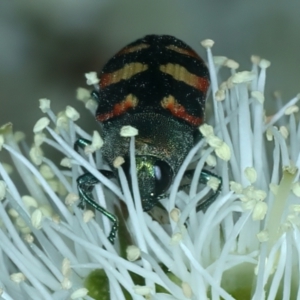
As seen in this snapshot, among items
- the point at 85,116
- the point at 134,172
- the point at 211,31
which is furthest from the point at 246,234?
the point at 211,31

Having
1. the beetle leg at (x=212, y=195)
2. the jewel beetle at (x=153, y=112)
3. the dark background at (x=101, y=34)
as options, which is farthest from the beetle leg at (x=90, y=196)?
the dark background at (x=101, y=34)

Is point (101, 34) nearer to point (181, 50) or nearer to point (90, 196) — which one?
point (181, 50)

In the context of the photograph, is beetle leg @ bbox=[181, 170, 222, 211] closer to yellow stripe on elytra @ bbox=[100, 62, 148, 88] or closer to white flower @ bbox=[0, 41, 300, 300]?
white flower @ bbox=[0, 41, 300, 300]

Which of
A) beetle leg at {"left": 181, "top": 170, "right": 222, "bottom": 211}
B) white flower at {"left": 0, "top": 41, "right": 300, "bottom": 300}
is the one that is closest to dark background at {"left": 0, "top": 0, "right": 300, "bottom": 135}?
white flower at {"left": 0, "top": 41, "right": 300, "bottom": 300}

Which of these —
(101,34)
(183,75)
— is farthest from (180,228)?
(101,34)

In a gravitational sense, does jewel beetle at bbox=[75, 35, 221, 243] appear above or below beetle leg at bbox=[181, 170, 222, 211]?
above

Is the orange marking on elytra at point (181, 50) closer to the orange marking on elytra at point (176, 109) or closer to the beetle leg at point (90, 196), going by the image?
the orange marking on elytra at point (176, 109)

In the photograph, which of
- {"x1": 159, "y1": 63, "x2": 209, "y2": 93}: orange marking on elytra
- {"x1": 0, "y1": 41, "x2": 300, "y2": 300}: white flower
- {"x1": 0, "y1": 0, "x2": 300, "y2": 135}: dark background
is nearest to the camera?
{"x1": 0, "y1": 41, "x2": 300, "y2": 300}: white flower

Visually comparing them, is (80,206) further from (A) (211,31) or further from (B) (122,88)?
(A) (211,31)
